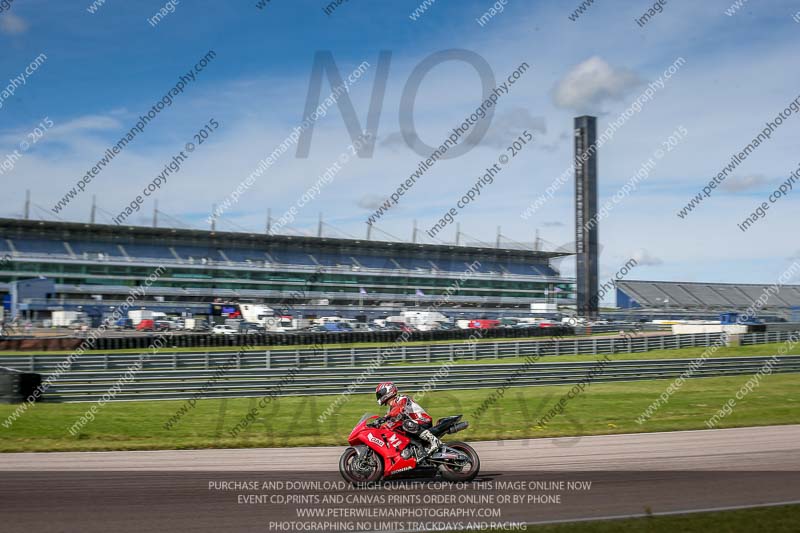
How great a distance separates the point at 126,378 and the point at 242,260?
190 ft

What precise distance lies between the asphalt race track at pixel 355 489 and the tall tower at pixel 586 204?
63.7 m

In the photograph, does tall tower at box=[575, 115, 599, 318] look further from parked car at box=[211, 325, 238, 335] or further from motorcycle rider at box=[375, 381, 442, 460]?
motorcycle rider at box=[375, 381, 442, 460]

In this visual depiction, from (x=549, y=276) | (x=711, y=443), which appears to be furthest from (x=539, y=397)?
(x=549, y=276)

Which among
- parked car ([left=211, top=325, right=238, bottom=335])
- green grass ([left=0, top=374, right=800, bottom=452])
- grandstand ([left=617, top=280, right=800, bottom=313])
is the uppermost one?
grandstand ([left=617, top=280, right=800, bottom=313])

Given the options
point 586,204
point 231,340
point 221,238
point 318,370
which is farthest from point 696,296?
→ point 318,370

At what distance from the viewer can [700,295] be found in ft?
274

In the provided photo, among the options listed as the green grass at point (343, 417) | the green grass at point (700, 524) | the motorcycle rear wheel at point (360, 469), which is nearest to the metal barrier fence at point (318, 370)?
the green grass at point (343, 417)

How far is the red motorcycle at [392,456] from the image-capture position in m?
9.38

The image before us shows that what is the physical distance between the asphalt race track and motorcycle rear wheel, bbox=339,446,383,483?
0.62 feet

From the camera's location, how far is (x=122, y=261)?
235 ft

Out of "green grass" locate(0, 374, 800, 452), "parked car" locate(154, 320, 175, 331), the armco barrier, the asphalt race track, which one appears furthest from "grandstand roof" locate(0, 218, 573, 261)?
the asphalt race track

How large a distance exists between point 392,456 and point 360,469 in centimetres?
45

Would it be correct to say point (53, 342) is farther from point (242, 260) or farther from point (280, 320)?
point (242, 260)

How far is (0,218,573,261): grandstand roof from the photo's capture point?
69875mm
